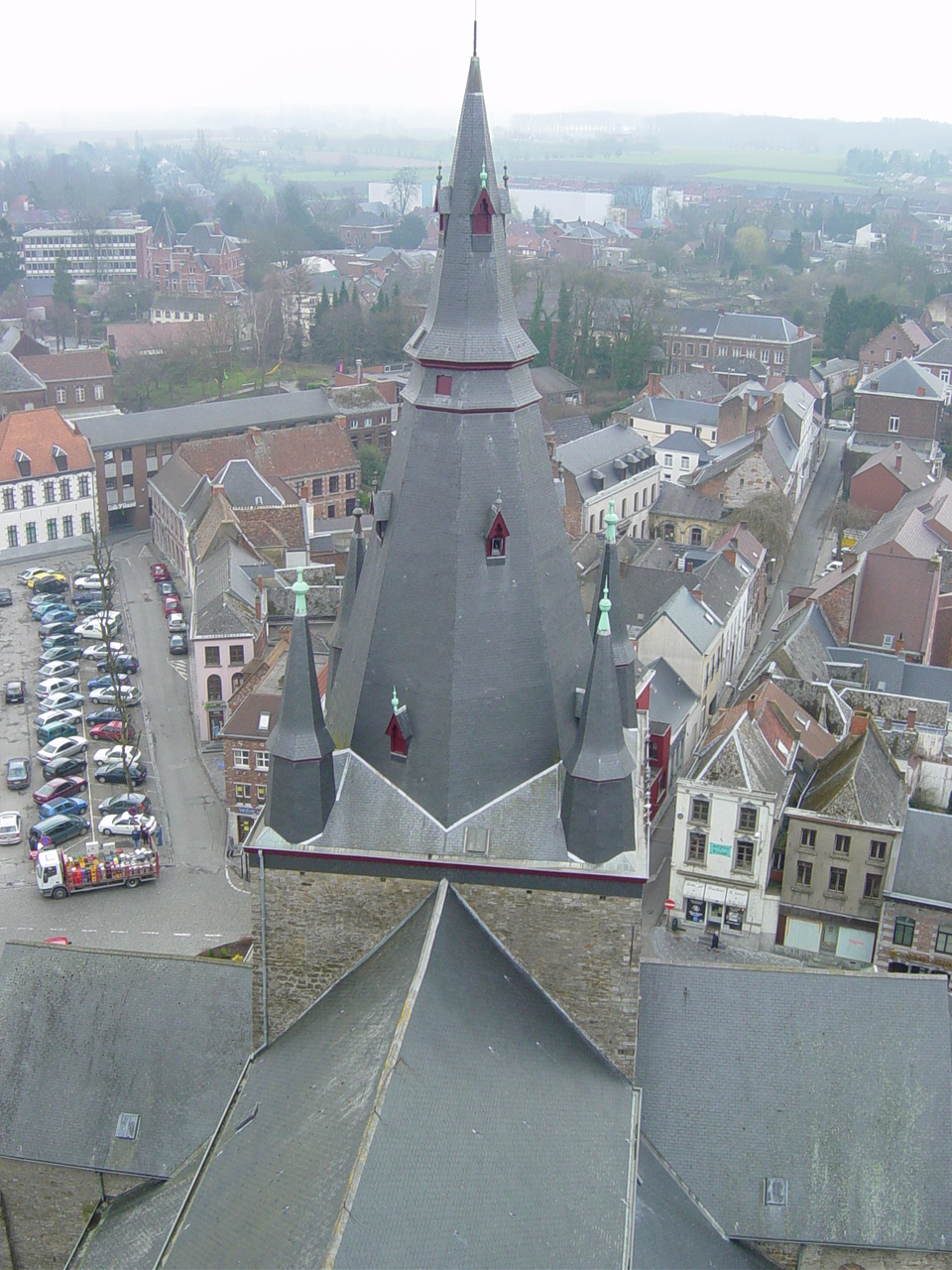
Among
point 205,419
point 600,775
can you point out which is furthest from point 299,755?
point 205,419

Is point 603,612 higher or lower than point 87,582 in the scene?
higher

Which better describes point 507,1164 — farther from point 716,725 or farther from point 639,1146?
point 716,725

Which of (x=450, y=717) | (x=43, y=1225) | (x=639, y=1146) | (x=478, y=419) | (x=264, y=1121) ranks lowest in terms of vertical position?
(x=43, y=1225)

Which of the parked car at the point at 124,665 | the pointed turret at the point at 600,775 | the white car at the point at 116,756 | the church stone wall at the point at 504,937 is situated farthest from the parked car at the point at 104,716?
the pointed turret at the point at 600,775

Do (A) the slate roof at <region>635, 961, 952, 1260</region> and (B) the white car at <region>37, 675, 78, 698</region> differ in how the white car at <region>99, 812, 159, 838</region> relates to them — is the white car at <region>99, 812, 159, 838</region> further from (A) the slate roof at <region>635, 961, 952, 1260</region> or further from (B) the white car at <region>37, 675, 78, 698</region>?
(A) the slate roof at <region>635, 961, 952, 1260</region>

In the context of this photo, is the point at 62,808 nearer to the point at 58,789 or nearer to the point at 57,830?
the point at 58,789

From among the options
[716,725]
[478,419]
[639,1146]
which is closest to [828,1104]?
[639,1146]
